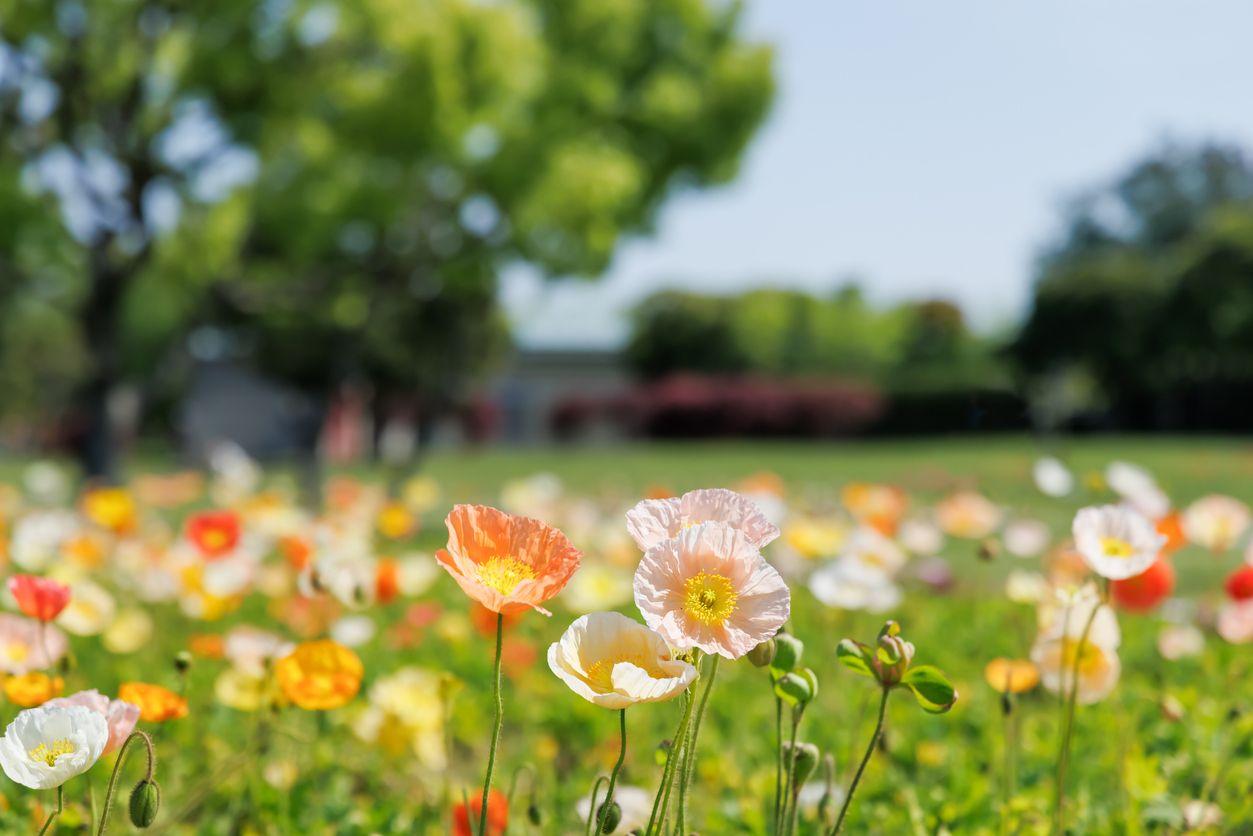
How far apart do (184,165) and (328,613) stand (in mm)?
7414

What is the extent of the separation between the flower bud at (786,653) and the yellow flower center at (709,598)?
13cm

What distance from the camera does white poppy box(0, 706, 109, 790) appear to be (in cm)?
86

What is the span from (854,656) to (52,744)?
65 centimetres

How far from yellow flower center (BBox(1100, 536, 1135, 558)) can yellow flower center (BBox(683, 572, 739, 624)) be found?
1.59 ft

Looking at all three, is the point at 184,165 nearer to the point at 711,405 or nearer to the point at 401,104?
the point at 401,104

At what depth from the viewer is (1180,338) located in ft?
72.4

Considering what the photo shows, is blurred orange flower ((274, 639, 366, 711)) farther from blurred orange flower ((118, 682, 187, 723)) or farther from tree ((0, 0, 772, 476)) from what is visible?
tree ((0, 0, 772, 476))

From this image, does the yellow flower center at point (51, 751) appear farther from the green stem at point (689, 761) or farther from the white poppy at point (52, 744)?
the green stem at point (689, 761)

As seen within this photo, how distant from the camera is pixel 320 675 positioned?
1236 millimetres

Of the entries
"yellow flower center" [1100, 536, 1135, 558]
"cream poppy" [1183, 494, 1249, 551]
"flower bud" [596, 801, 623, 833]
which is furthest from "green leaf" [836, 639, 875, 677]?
"cream poppy" [1183, 494, 1249, 551]

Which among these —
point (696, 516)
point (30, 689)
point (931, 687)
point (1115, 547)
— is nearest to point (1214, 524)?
point (1115, 547)

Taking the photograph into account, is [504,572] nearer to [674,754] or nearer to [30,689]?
[674,754]

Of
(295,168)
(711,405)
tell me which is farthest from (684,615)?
(711,405)

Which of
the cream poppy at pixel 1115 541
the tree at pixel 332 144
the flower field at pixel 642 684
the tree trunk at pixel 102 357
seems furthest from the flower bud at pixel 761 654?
the tree trunk at pixel 102 357
